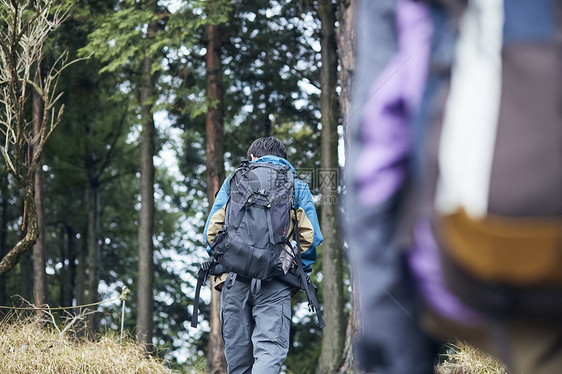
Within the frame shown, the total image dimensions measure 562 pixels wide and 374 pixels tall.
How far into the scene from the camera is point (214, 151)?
1376cm

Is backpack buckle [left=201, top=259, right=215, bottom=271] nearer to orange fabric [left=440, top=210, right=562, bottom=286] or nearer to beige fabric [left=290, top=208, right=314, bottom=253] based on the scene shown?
beige fabric [left=290, top=208, right=314, bottom=253]

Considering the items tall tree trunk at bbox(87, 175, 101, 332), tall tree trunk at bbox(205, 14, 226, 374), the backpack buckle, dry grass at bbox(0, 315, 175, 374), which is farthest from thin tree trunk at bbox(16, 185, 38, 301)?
tall tree trunk at bbox(87, 175, 101, 332)

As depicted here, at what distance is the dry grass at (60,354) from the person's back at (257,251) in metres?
2.41

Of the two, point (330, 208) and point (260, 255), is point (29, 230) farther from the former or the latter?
point (330, 208)

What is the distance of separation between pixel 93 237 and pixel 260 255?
16479 millimetres

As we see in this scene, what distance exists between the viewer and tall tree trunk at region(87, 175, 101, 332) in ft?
64.8

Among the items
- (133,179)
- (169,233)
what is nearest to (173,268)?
(169,233)

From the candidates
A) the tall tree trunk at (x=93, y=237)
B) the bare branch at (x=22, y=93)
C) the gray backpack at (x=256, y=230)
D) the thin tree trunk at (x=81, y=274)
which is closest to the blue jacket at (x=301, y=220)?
the gray backpack at (x=256, y=230)

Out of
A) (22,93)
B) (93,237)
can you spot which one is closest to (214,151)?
(22,93)

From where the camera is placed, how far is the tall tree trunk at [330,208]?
12.5 metres

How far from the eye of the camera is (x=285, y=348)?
4.69 meters

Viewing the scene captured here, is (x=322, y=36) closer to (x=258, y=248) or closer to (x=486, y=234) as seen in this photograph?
(x=258, y=248)

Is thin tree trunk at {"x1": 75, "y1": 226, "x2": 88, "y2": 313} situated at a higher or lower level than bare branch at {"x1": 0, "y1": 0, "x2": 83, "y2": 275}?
lower

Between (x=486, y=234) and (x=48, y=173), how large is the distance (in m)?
21.6
